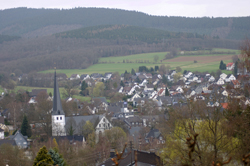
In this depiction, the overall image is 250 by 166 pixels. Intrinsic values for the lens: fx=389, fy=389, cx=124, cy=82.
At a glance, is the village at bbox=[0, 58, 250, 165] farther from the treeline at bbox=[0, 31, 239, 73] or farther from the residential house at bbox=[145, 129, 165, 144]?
the treeline at bbox=[0, 31, 239, 73]

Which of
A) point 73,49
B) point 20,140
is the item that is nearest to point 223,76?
point 20,140

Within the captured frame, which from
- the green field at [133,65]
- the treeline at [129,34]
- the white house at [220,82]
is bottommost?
the white house at [220,82]

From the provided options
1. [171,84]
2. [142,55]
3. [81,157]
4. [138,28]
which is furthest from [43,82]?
[138,28]

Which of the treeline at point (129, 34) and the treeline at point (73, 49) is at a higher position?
the treeline at point (129, 34)

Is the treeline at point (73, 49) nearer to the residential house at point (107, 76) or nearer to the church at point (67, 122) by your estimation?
the residential house at point (107, 76)

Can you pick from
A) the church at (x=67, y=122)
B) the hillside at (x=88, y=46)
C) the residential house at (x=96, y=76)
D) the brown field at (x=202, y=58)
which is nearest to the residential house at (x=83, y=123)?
the church at (x=67, y=122)

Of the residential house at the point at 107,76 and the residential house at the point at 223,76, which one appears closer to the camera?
the residential house at the point at 223,76

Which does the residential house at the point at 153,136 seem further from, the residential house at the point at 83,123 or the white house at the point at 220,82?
the white house at the point at 220,82

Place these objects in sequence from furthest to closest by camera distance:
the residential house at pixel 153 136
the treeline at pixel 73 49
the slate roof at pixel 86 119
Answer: the treeline at pixel 73 49, the slate roof at pixel 86 119, the residential house at pixel 153 136

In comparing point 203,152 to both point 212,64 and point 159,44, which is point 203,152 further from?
point 159,44

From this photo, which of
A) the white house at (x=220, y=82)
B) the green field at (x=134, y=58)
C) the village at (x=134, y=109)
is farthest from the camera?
the green field at (x=134, y=58)

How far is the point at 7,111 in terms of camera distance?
6138 cm

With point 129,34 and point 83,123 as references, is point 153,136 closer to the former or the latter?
point 83,123

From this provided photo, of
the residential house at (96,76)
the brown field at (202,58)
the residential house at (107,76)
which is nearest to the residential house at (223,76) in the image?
the brown field at (202,58)
